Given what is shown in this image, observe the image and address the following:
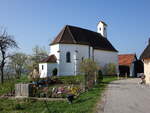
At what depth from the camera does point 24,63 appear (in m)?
75.4

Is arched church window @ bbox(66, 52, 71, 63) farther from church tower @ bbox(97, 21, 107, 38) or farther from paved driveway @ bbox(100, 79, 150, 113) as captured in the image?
paved driveway @ bbox(100, 79, 150, 113)

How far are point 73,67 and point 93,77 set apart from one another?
2236cm

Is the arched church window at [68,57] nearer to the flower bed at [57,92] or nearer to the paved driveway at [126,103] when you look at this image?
the flower bed at [57,92]

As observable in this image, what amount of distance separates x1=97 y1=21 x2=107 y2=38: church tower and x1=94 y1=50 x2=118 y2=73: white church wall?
746 cm

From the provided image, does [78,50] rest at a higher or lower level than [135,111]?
higher

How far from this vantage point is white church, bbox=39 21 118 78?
51391 mm

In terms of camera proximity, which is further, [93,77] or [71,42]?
[71,42]

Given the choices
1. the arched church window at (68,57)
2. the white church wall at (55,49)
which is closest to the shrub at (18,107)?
the white church wall at (55,49)

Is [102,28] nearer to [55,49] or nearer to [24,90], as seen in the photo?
[55,49]

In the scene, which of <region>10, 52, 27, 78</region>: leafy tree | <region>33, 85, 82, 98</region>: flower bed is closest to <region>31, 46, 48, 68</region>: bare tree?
<region>10, 52, 27, 78</region>: leafy tree

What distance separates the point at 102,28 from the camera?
69.3m

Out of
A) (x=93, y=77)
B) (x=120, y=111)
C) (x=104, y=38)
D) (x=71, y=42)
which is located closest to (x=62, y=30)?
(x=71, y=42)

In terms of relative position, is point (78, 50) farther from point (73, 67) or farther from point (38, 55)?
point (38, 55)

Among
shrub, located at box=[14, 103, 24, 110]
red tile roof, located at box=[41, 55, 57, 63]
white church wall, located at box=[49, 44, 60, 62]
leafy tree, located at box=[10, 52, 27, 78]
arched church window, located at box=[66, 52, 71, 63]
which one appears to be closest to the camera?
shrub, located at box=[14, 103, 24, 110]
